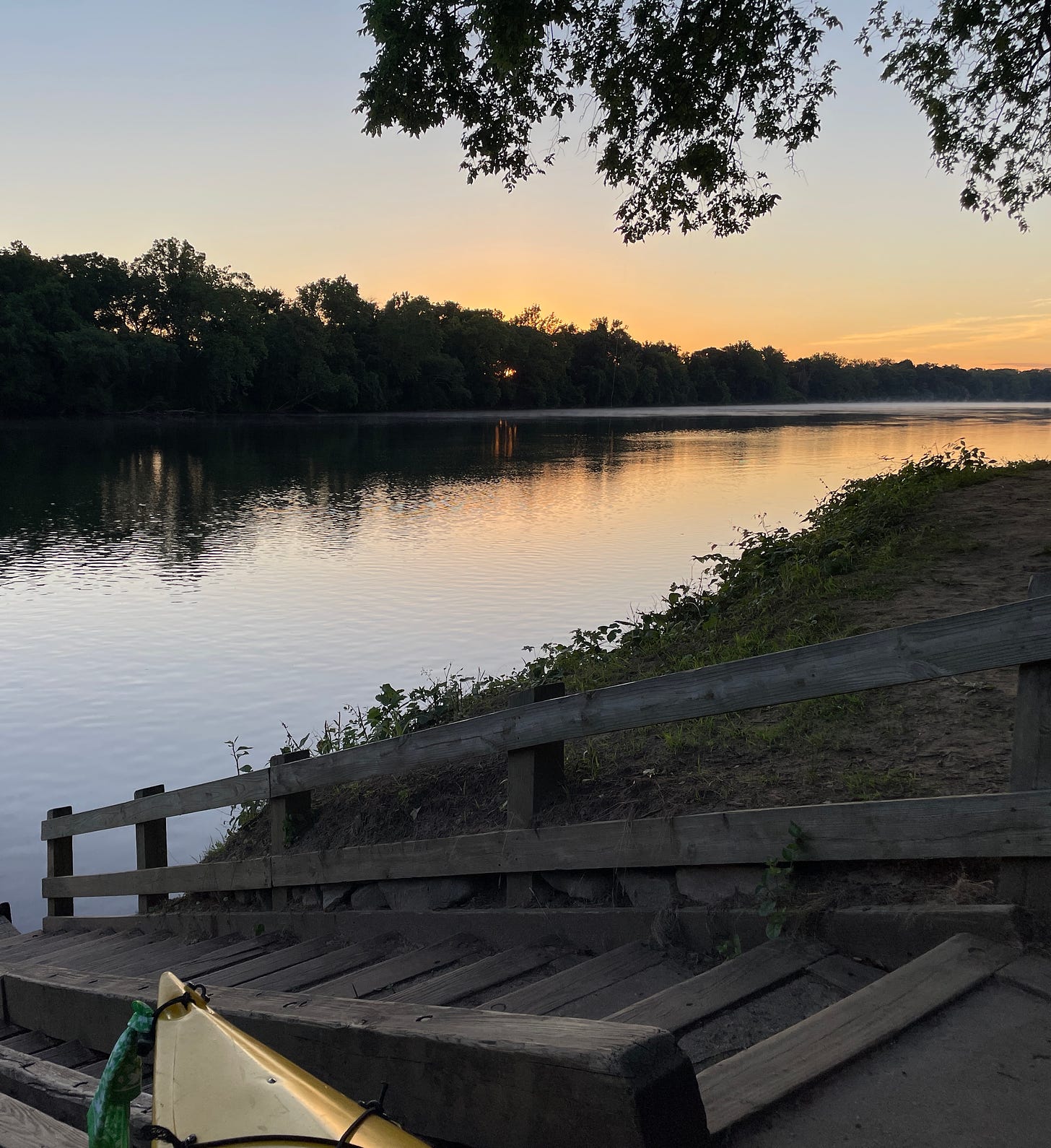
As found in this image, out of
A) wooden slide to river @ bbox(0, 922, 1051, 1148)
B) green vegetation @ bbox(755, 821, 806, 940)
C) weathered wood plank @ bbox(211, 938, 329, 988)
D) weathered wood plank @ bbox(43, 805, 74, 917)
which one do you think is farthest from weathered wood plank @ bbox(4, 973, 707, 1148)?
weathered wood plank @ bbox(43, 805, 74, 917)

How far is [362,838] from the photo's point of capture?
4902 millimetres

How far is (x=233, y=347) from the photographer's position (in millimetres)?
90938

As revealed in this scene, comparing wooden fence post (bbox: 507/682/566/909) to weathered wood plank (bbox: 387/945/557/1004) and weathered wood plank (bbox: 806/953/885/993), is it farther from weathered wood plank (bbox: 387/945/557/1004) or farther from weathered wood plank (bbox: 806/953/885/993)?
weathered wood plank (bbox: 806/953/885/993)

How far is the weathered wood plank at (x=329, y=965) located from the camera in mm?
3904

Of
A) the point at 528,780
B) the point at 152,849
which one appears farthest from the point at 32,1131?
the point at 152,849

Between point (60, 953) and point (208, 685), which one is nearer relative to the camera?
point (60, 953)

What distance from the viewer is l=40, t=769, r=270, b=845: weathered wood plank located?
5.20m

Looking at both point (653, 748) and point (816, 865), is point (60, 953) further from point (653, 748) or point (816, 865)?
point (816, 865)

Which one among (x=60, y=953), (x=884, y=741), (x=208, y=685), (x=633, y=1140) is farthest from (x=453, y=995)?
(x=208, y=685)

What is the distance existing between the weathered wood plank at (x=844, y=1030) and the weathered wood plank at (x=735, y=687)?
2.39 feet

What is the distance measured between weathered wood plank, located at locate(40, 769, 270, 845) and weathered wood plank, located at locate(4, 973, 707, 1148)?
8.78 ft

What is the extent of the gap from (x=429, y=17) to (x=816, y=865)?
11.4 m

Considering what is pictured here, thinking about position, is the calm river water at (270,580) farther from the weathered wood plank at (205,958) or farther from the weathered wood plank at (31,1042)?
the weathered wood plank at (31,1042)

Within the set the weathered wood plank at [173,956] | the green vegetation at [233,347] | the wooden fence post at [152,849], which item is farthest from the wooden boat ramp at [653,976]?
the green vegetation at [233,347]
